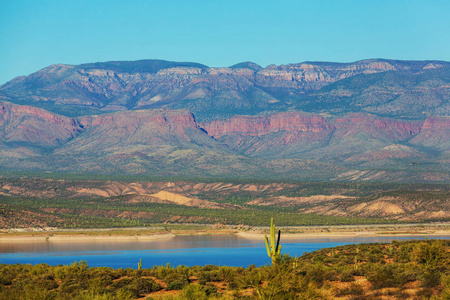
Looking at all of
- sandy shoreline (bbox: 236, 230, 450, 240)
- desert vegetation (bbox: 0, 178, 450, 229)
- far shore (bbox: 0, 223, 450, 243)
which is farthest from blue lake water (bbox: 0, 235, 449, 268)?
desert vegetation (bbox: 0, 178, 450, 229)

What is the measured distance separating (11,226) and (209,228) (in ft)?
109

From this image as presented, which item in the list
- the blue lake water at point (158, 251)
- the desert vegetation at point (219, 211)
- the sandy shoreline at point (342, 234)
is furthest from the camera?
the desert vegetation at point (219, 211)

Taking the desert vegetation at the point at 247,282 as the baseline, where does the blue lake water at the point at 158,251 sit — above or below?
below

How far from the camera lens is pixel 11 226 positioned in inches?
4700

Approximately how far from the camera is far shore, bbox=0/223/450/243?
363ft

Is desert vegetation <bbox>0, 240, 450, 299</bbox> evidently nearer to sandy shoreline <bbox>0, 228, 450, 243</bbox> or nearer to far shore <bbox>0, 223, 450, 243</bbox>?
sandy shoreline <bbox>0, 228, 450, 243</bbox>

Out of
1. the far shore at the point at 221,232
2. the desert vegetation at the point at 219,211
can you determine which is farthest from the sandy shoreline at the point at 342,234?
the desert vegetation at the point at 219,211

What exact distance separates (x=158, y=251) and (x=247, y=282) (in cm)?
5690

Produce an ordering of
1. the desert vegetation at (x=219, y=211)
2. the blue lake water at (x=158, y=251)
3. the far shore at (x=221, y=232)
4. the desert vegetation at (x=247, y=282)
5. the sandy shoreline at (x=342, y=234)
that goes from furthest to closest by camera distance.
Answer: the desert vegetation at (x=219, y=211) < the far shore at (x=221, y=232) < the sandy shoreline at (x=342, y=234) < the blue lake water at (x=158, y=251) < the desert vegetation at (x=247, y=282)

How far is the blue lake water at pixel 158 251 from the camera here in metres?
77.3

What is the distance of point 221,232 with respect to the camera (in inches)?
4862

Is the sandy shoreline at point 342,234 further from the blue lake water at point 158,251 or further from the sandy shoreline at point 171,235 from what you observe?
the blue lake water at point 158,251

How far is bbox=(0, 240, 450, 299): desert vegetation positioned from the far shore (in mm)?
63249

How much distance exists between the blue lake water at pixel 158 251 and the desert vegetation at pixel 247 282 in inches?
1117
